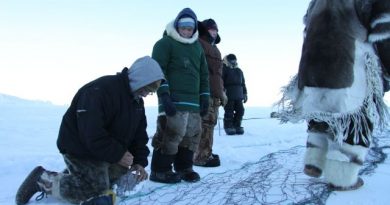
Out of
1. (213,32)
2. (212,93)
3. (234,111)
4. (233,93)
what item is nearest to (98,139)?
(212,93)

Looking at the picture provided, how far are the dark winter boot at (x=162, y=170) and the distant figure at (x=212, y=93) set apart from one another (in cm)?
73

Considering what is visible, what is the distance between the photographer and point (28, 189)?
3.01 m

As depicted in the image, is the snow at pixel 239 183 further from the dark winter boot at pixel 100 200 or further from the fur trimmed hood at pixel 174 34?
the fur trimmed hood at pixel 174 34

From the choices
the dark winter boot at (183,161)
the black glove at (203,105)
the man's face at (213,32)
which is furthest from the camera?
the man's face at (213,32)

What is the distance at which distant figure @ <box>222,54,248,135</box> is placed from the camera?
8477 millimetres

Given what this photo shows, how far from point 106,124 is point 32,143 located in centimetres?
358

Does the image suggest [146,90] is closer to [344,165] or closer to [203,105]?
[203,105]

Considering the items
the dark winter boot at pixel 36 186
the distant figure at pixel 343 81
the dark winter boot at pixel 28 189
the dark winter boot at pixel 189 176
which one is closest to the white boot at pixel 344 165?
the distant figure at pixel 343 81

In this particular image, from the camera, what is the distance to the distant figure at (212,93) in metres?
4.66

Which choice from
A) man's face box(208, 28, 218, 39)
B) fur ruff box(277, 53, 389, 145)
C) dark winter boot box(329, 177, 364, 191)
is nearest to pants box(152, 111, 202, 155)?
fur ruff box(277, 53, 389, 145)

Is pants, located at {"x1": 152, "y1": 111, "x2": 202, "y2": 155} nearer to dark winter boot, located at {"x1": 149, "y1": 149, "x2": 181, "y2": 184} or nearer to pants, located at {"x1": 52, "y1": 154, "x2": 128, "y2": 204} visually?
dark winter boot, located at {"x1": 149, "y1": 149, "x2": 181, "y2": 184}

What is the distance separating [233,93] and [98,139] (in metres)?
5.96

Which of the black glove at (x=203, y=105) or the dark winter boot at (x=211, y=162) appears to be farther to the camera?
the dark winter boot at (x=211, y=162)

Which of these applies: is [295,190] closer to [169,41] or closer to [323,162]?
[323,162]
